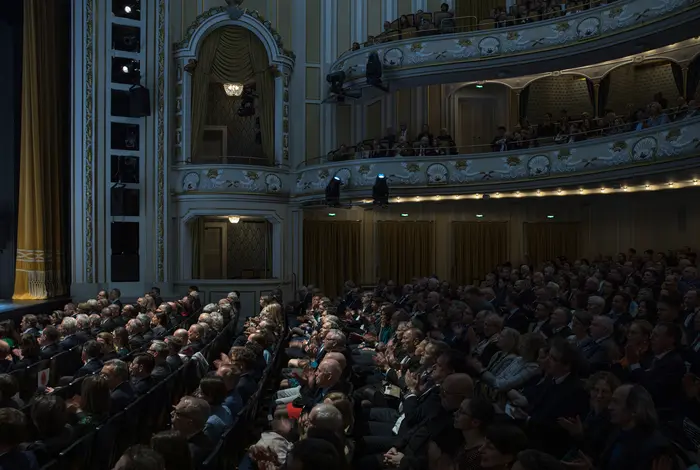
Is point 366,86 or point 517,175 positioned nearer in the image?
point 517,175

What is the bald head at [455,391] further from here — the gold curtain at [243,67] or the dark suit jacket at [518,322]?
the gold curtain at [243,67]

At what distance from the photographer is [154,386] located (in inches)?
197

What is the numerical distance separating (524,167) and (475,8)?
5299mm

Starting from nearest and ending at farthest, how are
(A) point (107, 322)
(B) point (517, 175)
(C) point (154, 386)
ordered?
(C) point (154, 386)
(A) point (107, 322)
(B) point (517, 175)

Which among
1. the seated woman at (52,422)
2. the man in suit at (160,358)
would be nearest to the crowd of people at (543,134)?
the man in suit at (160,358)

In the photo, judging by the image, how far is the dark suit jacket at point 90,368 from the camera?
5607 millimetres

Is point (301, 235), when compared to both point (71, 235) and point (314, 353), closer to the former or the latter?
point (71, 235)

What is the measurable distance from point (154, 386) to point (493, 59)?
1030 centimetres

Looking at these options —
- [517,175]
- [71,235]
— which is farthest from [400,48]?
[71,235]

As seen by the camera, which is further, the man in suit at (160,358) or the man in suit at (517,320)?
the man in suit at (517,320)

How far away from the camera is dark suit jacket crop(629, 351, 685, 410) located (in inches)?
149

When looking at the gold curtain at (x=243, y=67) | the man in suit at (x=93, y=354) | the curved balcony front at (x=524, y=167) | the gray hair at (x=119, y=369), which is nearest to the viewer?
the gray hair at (x=119, y=369)

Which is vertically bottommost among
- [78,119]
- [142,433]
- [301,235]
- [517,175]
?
[142,433]

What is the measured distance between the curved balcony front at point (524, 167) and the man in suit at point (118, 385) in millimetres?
8161
